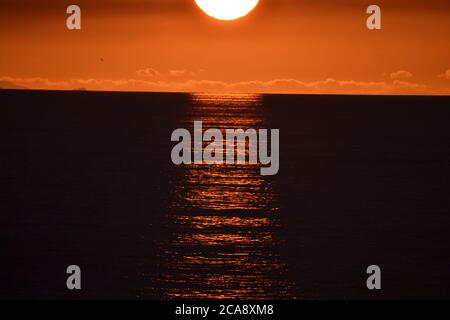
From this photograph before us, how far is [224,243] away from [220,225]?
3.80ft

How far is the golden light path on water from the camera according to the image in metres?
7.27

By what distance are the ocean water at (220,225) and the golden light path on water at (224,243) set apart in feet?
0.09

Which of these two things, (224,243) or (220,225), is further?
(220,225)

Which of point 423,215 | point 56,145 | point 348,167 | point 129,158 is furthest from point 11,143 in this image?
point 423,215

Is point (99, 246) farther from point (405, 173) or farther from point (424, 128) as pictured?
point (424, 128)

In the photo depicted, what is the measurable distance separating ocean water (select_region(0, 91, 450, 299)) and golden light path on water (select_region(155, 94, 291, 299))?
1.1 inches

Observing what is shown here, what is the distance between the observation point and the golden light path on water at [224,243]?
7266 millimetres

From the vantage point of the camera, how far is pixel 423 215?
11.2m

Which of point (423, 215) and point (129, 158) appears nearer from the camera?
point (423, 215)

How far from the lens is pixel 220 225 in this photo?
10.1m

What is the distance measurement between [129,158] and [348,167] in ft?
19.3

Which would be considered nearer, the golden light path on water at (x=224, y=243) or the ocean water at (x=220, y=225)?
the golden light path on water at (x=224, y=243)

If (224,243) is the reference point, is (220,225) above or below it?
above

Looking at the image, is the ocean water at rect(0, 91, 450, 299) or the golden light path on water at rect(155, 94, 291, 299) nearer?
the golden light path on water at rect(155, 94, 291, 299)
